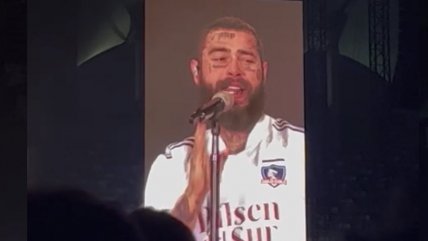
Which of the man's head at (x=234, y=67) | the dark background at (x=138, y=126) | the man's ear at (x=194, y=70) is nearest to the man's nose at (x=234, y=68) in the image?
the man's head at (x=234, y=67)

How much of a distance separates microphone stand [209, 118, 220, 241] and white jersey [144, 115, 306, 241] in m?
0.01

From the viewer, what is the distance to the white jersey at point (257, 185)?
10.1ft

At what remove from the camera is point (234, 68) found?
3.17 metres

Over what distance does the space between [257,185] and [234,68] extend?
0.38 metres

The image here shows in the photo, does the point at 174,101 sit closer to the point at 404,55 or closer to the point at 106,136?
the point at 106,136

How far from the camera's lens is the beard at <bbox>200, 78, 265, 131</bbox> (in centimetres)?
317

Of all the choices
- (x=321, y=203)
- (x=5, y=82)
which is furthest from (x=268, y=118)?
(x=5, y=82)

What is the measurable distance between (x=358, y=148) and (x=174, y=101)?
67 cm

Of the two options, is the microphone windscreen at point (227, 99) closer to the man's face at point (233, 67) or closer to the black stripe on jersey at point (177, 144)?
Answer: the man's face at point (233, 67)

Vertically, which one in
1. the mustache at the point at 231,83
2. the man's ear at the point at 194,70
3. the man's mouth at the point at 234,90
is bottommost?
the man's mouth at the point at 234,90

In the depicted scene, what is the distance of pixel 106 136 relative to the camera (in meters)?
3.01

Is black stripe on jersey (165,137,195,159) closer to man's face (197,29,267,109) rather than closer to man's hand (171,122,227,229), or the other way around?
man's hand (171,122,227,229)

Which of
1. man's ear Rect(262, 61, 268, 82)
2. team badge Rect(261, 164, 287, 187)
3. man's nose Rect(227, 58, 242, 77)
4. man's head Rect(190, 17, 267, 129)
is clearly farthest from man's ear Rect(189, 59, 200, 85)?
team badge Rect(261, 164, 287, 187)

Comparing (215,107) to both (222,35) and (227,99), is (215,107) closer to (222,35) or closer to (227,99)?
(227,99)
